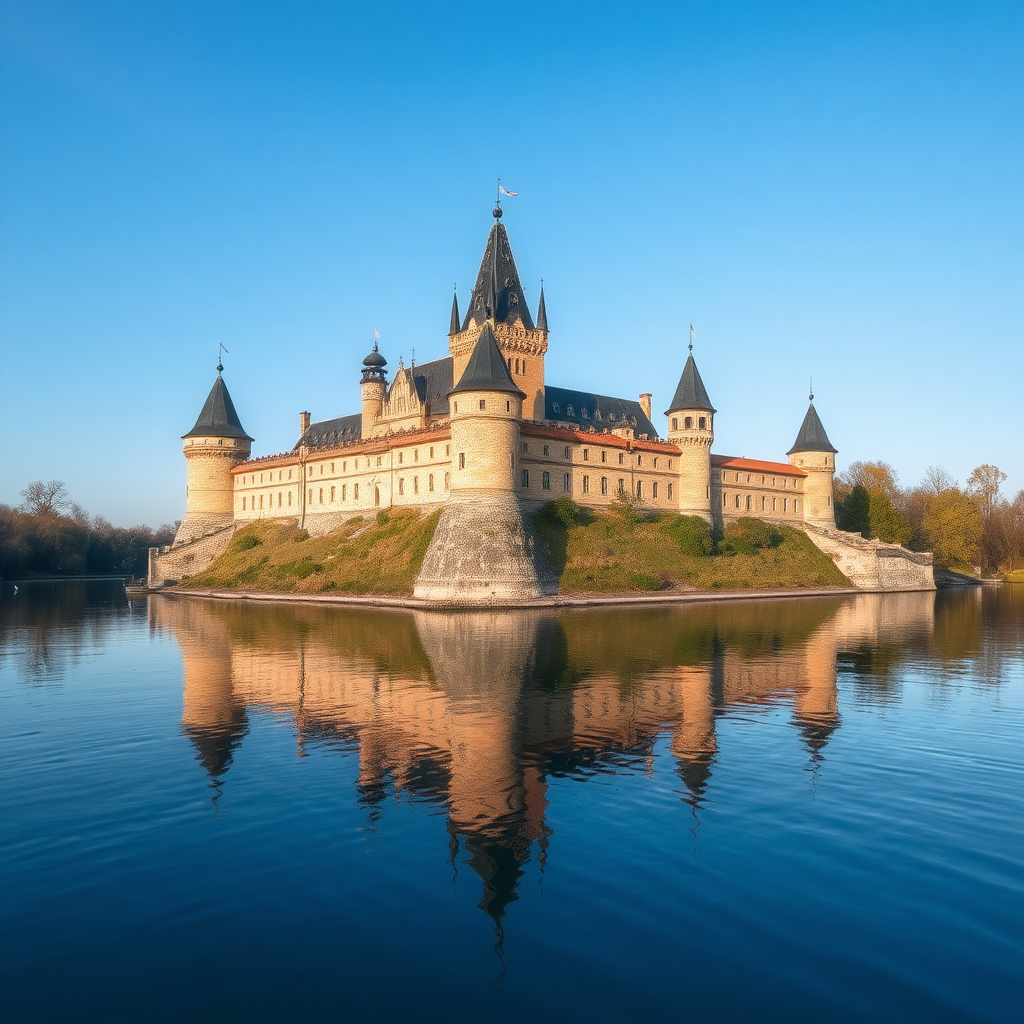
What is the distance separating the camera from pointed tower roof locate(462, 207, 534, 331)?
69062 mm

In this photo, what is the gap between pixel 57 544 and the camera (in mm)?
107375

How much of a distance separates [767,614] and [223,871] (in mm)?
36582

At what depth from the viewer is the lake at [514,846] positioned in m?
7.82

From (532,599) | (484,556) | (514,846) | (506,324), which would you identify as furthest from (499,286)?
(514,846)

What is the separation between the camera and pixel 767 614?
42.9 metres

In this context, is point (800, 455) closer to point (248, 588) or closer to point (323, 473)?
point (323, 473)

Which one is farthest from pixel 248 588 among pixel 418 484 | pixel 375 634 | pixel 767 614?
pixel 767 614

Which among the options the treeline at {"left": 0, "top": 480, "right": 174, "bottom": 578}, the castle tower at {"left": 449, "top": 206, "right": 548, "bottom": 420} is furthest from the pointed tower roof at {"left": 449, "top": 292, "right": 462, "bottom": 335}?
the treeline at {"left": 0, "top": 480, "right": 174, "bottom": 578}

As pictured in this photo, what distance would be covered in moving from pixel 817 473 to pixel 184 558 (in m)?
58.3

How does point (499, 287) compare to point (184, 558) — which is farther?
point (184, 558)

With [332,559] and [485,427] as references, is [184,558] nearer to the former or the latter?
[332,559]

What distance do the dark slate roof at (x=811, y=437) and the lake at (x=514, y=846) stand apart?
5825 cm

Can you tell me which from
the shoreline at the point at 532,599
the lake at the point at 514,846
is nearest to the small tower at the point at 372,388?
the shoreline at the point at 532,599

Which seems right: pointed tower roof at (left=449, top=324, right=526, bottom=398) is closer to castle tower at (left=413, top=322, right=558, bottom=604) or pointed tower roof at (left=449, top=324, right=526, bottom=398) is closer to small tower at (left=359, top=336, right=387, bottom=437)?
castle tower at (left=413, top=322, right=558, bottom=604)
